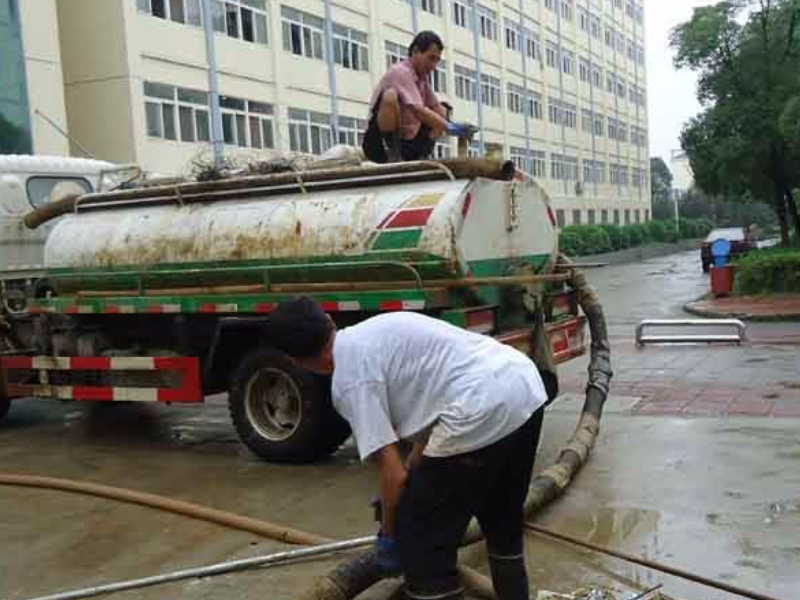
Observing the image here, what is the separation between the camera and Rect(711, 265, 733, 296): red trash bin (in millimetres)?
19438

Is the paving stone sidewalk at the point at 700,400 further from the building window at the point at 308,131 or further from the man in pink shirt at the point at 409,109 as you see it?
the building window at the point at 308,131

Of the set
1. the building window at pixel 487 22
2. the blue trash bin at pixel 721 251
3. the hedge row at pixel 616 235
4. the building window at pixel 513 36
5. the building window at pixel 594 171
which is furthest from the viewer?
the building window at pixel 594 171

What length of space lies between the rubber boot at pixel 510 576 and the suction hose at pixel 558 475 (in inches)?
15.6

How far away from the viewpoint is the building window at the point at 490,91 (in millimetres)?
46562

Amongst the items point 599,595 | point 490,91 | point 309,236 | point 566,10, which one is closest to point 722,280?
point 309,236

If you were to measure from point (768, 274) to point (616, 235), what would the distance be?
34367 millimetres

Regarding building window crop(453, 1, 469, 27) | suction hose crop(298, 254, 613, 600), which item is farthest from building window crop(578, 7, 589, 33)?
suction hose crop(298, 254, 613, 600)

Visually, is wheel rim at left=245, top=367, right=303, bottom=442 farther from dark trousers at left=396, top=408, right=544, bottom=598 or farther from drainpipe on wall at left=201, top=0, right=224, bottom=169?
drainpipe on wall at left=201, top=0, right=224, bottom=169

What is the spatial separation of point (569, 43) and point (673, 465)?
56908mm

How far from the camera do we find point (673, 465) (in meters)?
6.11

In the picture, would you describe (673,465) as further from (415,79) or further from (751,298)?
(751,298)

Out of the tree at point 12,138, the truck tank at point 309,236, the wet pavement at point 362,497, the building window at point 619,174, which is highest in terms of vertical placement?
the building window at point 619,174

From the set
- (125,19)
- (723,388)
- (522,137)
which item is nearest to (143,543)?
(723,388)

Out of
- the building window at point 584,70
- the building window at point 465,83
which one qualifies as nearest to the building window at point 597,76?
the building window at point 584,70
